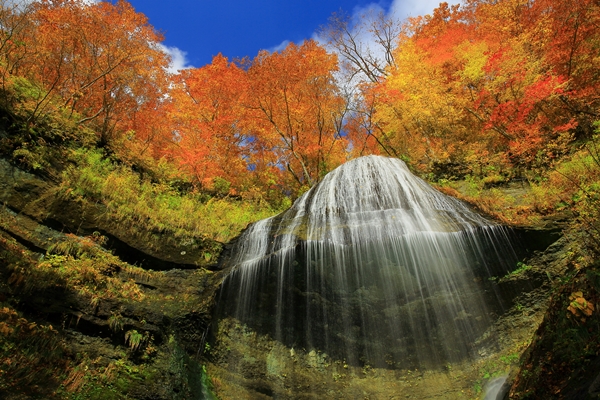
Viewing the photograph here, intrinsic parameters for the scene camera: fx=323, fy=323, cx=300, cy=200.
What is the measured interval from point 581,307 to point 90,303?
813 centimetres

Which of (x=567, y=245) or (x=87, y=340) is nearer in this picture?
(x=87, y=340)

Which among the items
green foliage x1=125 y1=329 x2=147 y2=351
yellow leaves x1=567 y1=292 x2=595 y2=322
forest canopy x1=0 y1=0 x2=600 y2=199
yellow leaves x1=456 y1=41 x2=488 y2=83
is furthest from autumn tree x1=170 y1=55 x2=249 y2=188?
yellow leaves x1=567 y1=292 x2=595 y2=322

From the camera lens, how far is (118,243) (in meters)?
8.39

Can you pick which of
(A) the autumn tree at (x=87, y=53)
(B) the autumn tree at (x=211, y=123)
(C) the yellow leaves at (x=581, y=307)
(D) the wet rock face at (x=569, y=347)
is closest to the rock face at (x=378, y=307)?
(D) the wet rock face at (x=569, y=347)

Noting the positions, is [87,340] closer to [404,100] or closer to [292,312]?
[292,312]

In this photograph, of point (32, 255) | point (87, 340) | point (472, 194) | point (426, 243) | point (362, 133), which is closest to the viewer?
point (87, 340)

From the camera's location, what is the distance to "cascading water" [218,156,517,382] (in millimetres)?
8516

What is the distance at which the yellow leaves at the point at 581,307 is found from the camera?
404cm

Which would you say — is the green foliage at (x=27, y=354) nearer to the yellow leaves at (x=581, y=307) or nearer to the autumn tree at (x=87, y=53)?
the yellow leaves at (x=581, y=307)

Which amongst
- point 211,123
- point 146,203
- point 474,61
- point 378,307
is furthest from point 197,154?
point 474,61

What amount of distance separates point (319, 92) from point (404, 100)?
4.43 m

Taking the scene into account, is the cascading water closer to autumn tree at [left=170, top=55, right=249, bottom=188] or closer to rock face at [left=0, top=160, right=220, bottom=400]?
rock face at [left=0, top=160, right=220, bottom=400]

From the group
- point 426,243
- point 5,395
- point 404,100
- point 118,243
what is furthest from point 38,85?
point 404,100

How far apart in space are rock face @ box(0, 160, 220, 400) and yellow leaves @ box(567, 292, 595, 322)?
6671 mm
